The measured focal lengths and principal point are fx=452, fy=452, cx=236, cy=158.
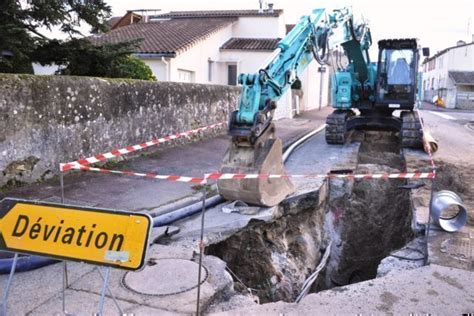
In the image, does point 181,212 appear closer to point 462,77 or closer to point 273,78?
point 273,78

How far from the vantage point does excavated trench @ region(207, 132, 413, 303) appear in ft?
20.3

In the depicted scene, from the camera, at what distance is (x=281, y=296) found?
6.05 metres

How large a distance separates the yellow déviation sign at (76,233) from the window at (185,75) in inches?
658

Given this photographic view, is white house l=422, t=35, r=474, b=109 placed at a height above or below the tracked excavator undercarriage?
above

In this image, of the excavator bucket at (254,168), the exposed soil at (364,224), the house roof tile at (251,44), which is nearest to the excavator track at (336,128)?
the exposed soil at (364,224)

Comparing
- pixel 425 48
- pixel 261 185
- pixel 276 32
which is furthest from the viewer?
pixel 276 32

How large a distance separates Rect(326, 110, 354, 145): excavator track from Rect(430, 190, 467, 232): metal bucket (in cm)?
639

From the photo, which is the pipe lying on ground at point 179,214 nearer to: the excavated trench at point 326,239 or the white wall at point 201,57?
the excavated trench at point 326,239

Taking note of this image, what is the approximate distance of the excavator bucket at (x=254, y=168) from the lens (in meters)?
6.52

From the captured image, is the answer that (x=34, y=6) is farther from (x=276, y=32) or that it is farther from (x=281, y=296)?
(x=276, y=32)

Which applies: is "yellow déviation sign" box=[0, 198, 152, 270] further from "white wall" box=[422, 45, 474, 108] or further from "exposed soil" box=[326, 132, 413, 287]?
"white wall" box=[422, 45, 474, 108]

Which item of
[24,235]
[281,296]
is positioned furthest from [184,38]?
[24,235]

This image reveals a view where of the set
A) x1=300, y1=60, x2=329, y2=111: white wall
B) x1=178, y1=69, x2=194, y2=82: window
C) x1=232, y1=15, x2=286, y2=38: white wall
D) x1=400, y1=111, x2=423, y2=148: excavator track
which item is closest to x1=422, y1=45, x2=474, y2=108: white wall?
x1=300, y1=60, x2=329, y2=111: white wall

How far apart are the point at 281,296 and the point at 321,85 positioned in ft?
91.5
